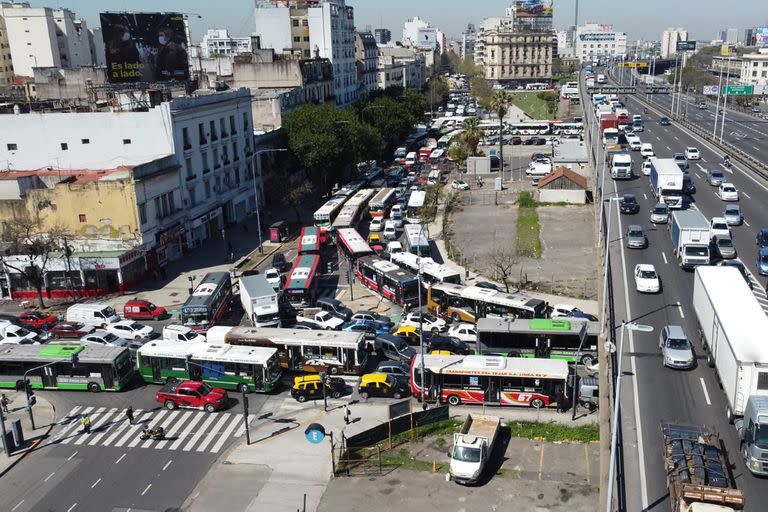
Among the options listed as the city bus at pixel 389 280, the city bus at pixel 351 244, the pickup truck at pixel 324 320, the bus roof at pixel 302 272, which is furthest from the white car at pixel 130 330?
the city bus at pixel 351 244

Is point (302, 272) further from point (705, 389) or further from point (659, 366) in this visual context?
point (705, 389)

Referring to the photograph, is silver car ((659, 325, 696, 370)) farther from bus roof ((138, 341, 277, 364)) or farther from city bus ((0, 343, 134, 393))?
city bus ((0, 343, 134, 393))

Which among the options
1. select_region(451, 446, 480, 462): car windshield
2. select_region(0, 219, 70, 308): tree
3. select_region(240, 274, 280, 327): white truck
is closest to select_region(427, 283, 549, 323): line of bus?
select_region(240, 274, 280, 327): white truck

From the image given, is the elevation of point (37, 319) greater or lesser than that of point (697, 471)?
lesser

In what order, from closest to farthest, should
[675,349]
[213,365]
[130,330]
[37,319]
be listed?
[675,349] < [213,365] < [130,330] < [37,319]

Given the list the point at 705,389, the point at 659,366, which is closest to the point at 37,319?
the point at 659,366

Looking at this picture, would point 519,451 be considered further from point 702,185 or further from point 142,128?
point 702,185

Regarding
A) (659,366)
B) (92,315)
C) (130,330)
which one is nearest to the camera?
(659,366)

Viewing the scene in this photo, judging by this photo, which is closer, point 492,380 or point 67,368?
point 492,380
